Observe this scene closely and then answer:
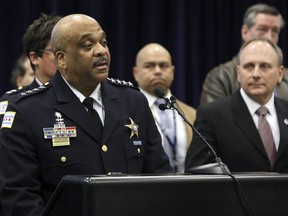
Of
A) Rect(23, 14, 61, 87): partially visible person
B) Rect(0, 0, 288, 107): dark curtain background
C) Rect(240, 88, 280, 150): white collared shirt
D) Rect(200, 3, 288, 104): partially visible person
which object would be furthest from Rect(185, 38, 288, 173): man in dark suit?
Rect(0, 0, 288, 107): dark curtain background

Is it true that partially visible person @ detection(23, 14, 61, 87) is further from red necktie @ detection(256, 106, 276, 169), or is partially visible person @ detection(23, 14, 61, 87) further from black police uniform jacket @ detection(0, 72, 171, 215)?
red necktie @ detection(256, 106, 276, 169)

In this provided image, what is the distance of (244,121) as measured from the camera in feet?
12.3

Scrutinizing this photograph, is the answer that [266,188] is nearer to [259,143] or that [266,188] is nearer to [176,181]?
[176,181]

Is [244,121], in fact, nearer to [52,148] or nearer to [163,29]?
[52,148]

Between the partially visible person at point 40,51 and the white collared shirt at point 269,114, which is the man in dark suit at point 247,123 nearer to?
the white collared shirt at point 269,114

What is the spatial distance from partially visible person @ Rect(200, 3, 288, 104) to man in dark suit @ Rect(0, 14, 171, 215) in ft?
6.18

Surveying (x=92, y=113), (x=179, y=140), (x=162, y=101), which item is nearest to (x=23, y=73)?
(x=162, y=101)

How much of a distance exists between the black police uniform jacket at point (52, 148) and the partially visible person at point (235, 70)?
6.10ft

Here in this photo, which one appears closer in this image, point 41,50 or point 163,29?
point 41,50

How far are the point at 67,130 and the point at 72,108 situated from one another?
89mm

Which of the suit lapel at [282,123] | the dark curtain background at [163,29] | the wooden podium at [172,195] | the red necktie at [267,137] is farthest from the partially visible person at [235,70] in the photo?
the wooden podium at [172,195]

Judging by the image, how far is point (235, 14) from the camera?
6.33 meters

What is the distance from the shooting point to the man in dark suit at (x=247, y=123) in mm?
3680

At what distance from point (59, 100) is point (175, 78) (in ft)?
11.3
